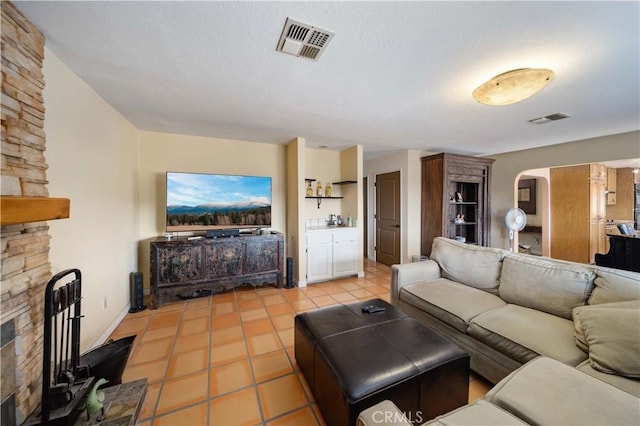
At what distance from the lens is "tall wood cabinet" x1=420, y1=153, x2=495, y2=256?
4.23 metres

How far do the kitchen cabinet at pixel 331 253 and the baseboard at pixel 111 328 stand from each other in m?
2.37

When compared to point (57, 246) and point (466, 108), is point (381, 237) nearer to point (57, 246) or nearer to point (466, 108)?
point (466, 108)

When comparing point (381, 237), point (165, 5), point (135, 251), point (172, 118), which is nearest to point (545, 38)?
point (165, 5)

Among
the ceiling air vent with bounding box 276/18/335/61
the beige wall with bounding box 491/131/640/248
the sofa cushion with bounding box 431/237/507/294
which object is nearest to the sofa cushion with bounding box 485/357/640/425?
the sofa cushion with bounding box 431/237/507/294

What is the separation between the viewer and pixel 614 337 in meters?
1.23

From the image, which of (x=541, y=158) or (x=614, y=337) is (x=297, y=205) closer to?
(x=614, y=337)

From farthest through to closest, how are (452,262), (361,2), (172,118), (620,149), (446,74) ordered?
(620,149), (172,118), (452,262), (446,74), (361,2)

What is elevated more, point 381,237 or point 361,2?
point 361,2

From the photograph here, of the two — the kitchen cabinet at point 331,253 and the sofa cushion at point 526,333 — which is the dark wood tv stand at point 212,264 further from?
the sofa cushion at point 526,333

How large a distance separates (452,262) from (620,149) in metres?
3.53

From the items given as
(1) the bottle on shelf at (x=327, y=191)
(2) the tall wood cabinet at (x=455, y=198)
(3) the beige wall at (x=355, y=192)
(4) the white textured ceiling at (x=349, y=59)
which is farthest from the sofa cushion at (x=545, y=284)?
(1) the bottle on shelf at (x=327, y=191)

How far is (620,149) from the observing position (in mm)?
3502

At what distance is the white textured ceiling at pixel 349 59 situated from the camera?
4.21 feet

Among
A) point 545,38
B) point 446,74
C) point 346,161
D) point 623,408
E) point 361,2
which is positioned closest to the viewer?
point 623,408
